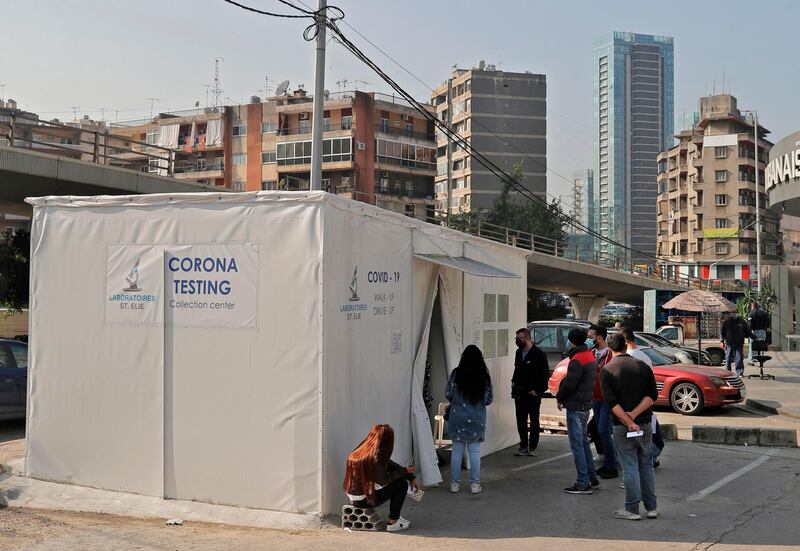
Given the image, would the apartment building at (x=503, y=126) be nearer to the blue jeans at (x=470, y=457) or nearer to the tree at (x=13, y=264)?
the tree at (x=13, y=264)

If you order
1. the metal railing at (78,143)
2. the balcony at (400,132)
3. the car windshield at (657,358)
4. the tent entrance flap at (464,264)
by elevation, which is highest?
the balcony at (400,132)

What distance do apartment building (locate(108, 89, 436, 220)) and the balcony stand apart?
0.30ft

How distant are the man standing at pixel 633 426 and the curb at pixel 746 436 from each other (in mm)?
5284

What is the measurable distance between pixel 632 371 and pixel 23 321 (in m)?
45.3

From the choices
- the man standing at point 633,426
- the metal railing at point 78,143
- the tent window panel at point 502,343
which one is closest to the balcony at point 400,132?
the metal railing at point 78,143

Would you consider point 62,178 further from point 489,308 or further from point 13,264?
point 489,308

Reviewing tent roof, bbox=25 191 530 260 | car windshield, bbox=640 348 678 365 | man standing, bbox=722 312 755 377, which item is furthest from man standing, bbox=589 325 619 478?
man standing, bbox=722 312 755 377

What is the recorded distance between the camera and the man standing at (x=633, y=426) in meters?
7.78

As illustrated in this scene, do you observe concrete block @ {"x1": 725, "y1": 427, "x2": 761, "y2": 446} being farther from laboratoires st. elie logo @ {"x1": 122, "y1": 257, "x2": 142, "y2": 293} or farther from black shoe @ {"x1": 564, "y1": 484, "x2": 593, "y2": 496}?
laboratoires st. elie logo @ {"x1": 122, "y1": 257, "x2": 142, "y2": 293}

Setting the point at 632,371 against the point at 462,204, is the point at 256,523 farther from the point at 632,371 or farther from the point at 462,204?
the point at 462,204

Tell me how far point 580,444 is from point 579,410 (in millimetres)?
368

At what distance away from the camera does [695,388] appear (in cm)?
1608

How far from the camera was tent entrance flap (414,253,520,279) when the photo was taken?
32.0 ft

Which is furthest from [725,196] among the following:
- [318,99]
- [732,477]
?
[732,477]
